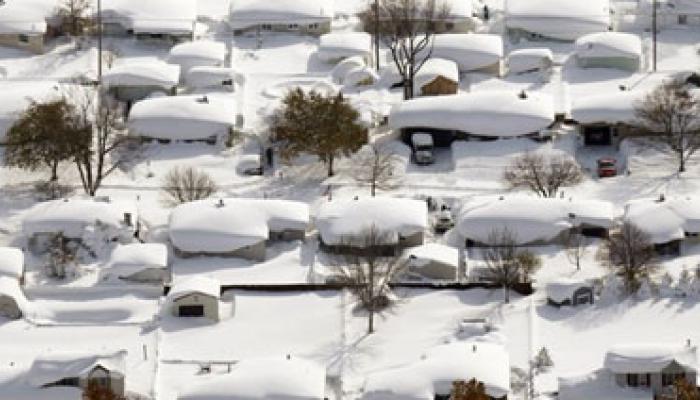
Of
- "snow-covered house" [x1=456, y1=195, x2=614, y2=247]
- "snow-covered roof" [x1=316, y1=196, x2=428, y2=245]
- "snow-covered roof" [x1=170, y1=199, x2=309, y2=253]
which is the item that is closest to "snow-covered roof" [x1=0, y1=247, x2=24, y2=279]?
"snow-covered roof" [x1=170, y1=199, x2=309, y2=253]

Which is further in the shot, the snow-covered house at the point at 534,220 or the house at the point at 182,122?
the house at the point at 182,122

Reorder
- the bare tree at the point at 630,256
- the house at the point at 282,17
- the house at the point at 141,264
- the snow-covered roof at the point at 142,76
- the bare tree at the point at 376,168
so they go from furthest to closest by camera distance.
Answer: the house at the point at 282,17, the snow-covered roof at the point at 142,76, the bare tree at the point at 376,168, the house at the point at 141,264, the bare tree at the point at 630,256

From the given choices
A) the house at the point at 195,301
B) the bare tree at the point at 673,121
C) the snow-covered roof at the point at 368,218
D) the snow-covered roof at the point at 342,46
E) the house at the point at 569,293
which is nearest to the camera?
the house at the point at 195,301

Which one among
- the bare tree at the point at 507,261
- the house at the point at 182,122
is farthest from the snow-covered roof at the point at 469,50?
the bare tree at the point at 507,261

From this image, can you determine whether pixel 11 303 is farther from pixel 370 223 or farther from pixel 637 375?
pixel 637 375

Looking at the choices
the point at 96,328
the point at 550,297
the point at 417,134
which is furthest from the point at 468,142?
the point at 96,328

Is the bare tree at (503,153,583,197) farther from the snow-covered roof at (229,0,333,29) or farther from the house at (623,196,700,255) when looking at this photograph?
the snow-covered roof at (229,0,333,29)

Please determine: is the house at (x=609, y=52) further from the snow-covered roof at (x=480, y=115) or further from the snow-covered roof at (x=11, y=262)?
the snow-covered roof at (x=11, y=262)
